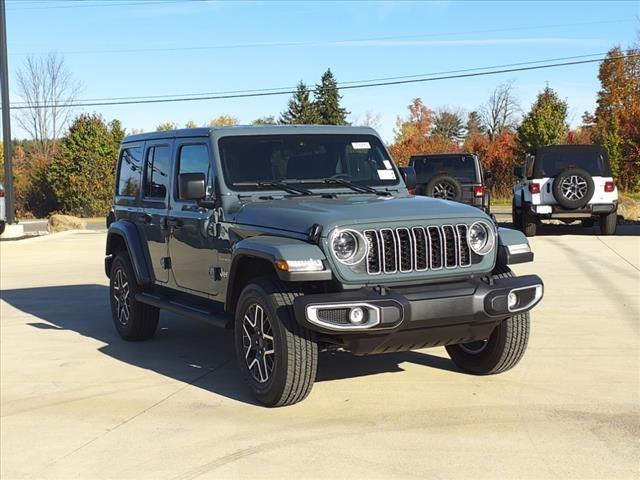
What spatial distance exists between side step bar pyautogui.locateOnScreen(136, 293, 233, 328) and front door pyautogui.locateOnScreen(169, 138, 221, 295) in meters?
0.17

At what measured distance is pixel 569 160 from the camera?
16453mm

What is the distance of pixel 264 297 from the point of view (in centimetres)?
490

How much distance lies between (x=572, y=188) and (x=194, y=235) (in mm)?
11508

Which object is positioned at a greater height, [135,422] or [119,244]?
[119,244]

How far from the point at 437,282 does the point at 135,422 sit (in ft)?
7.20

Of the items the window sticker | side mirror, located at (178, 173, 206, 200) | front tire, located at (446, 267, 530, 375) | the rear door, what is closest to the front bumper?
front tire, located at (446, 267, 530, 375)

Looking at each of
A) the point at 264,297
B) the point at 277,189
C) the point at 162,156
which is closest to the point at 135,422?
the point at 264,297

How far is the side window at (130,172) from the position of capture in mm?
7500

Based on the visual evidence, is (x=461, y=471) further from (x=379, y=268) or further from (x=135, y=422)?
(x=135, y=422)

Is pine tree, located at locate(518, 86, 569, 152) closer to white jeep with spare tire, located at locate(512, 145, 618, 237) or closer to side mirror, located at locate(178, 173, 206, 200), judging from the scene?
white jeep with spare tire, located at locate(512, 145, 618, 237)

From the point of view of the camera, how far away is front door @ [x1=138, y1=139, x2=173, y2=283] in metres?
6.78

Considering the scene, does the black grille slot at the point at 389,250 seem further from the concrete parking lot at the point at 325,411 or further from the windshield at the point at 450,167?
the windshield at the point at 450,167

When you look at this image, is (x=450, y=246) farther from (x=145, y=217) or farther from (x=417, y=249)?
(x=145, y=217)

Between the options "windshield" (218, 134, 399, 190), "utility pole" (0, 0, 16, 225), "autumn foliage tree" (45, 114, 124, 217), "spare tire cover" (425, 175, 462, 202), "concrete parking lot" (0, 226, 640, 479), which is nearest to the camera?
"concrete parking lot" (0, 226, 640, 479)
